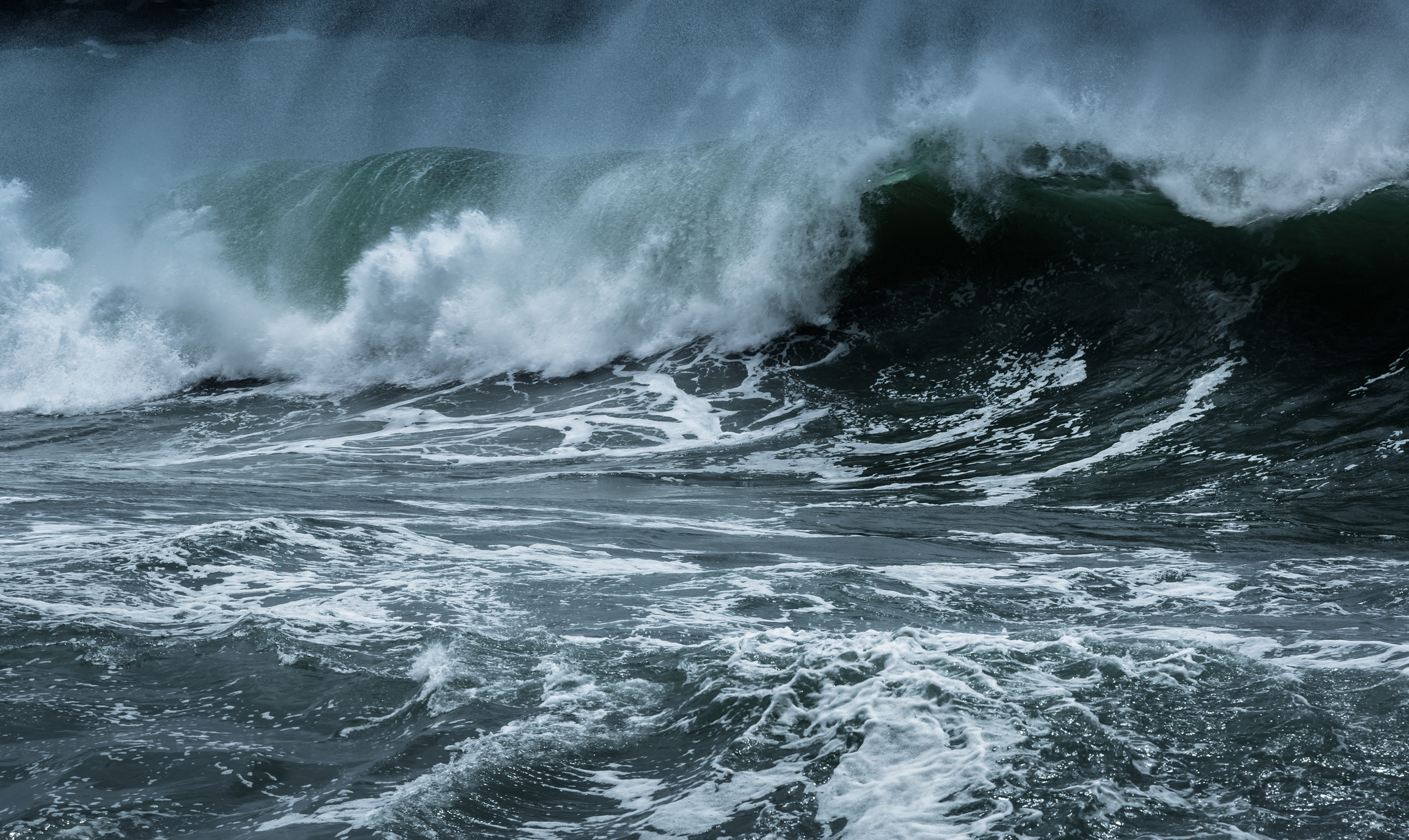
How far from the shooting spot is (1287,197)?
10156mm

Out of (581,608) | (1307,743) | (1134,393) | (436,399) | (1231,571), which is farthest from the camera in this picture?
(436,399)

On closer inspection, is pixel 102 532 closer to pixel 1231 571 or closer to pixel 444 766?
pixel 444 766


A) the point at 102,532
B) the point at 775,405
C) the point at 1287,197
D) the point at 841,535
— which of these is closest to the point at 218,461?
the point at 102,532

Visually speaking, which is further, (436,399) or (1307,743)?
(436,399)

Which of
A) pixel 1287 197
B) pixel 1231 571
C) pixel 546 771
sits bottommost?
pixel 1231 571

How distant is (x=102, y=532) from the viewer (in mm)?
5309

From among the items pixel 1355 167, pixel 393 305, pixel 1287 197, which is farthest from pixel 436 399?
pixel 1355 167

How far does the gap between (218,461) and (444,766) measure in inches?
291

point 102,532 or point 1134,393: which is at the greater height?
point 102,532

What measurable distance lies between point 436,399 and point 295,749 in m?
8.73

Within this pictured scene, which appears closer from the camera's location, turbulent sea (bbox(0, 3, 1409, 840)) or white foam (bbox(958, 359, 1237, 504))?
turbulent sea (bbox(0, 3, 1409, 840))

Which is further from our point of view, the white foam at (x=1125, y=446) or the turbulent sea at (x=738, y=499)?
the white foam at (x=1125, y=446)

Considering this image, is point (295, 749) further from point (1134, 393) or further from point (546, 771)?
point (1134, 393)

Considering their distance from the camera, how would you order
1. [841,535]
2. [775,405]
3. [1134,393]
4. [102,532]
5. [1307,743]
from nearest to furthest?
[1307,743] < [102,532] < [841,535] < [1134,393] < [775,405]
